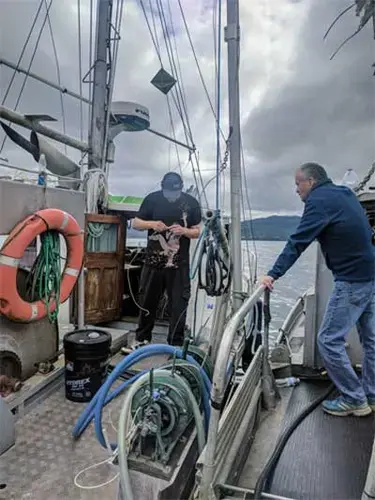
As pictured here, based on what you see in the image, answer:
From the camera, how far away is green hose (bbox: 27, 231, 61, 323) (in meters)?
2.87

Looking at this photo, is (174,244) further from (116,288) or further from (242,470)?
(242,470)

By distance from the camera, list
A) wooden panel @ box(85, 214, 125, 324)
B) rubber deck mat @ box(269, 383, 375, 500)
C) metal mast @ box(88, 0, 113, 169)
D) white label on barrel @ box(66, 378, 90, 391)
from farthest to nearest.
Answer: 1. metal mast @ box(88, 0, 113, 169)
2. wooden panel @ box(85, 214, 125, 324)
3. white label on barrel @ box(66, 378, 90, 391)
4. rubber deck mat @ box(269, 383, 375, 500)

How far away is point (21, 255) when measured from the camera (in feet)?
8.73

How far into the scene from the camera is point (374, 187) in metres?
3.17

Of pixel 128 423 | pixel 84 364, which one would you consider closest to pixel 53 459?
pixel 84 364

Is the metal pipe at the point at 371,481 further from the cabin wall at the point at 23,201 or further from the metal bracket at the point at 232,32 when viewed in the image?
the metal bracket at the point at 232,32

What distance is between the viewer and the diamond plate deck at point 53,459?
1.88m

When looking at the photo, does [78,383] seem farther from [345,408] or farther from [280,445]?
[345,408]

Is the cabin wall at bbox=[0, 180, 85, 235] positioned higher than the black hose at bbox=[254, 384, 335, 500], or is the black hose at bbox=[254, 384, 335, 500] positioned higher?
the cabin wall at bbox=[0, 180, 85, 235]

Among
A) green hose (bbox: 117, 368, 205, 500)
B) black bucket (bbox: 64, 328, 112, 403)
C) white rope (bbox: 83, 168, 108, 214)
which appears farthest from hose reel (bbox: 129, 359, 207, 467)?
white rope (bbox: 83, 168, 108, 214)

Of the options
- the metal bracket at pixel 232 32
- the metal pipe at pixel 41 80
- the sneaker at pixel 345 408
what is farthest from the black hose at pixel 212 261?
the metal pipe at pixel 41 80

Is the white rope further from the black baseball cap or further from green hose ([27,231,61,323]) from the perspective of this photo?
green hose ([27,231,61,323])

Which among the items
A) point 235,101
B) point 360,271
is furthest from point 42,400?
point 235,101

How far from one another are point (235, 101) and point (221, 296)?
5.06 ft
